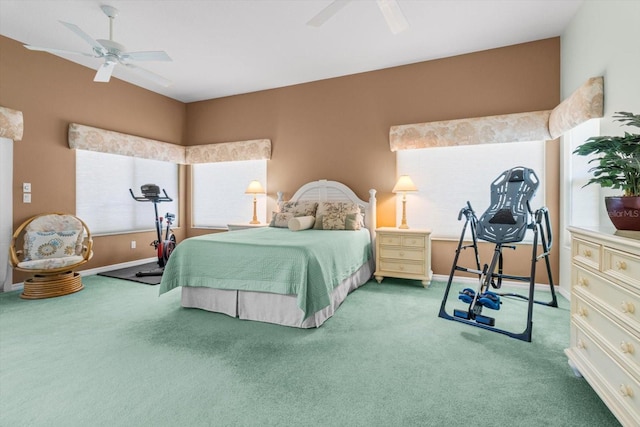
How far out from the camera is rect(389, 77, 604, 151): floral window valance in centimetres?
283

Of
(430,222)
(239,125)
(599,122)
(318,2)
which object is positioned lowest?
(430,222)

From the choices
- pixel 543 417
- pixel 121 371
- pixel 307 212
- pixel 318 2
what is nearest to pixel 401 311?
pixel 543 417

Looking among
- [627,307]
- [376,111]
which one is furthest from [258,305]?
[376,111]

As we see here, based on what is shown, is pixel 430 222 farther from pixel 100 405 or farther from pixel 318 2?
pixel 100 405

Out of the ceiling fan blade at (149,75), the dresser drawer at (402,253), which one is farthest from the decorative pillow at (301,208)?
the ceiling fan blade at (149,75)

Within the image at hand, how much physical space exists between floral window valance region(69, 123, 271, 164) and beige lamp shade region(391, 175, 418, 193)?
2.30 m

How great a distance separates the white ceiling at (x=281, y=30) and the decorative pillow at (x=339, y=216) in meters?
2.00

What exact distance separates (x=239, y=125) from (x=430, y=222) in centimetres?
367

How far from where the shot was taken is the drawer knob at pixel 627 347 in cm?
Answer: 143

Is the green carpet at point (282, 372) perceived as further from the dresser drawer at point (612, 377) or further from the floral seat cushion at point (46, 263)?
the floral seat cushion at point (46, 263)

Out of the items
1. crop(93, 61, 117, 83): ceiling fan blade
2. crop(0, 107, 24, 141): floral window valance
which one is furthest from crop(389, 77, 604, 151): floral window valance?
crop(0, 107, 24, 141): floral window valance

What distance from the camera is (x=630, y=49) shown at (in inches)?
92.7

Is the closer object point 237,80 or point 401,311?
point 401,311

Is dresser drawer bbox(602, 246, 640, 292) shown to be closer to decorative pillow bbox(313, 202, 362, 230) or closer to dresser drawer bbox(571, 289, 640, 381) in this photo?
dresser drawer bbox(571, 289, 640, 381)
